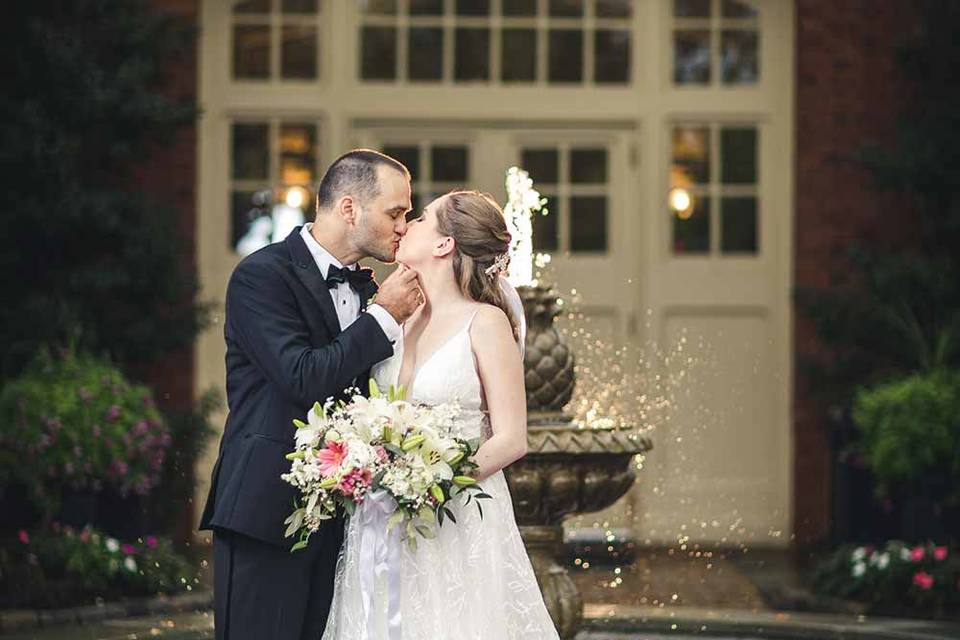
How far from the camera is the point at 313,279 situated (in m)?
4.20

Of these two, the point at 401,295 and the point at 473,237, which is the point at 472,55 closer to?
the point at 473,237

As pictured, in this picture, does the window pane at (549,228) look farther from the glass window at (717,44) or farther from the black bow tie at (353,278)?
the black bow tie at (353,278)

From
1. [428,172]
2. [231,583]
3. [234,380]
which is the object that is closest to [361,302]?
[234,380]

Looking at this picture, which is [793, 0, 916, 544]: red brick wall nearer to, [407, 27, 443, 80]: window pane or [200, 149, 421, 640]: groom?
[407, 27, 443, 80]: window pane

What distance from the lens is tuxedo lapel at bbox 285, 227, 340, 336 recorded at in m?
4.19

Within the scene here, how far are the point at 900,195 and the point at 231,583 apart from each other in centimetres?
788

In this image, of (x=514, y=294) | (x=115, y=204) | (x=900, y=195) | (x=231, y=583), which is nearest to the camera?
(x=231, y=583)

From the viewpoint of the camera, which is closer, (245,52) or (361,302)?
(361,302)

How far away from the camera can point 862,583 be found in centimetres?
873

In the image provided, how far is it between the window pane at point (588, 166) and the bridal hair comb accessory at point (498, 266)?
285 inches

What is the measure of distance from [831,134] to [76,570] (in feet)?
18.2

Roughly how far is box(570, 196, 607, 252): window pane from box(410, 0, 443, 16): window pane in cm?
144

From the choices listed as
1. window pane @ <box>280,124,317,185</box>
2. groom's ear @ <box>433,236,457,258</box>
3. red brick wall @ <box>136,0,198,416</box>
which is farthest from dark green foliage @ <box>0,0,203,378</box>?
groom's ear @ <box>433,236,457,258</box>

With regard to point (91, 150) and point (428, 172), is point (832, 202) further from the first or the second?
point (91, 150)
